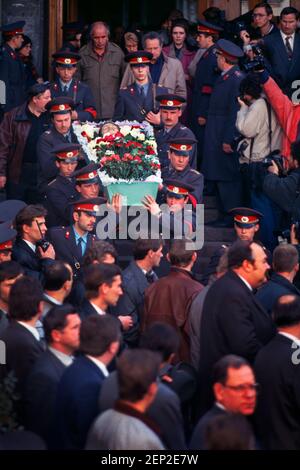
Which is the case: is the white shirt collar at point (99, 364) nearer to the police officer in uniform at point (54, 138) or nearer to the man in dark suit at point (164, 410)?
the man in dark suit at point (164, 410)

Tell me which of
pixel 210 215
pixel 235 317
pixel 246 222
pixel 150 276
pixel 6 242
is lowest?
pixel 210 215

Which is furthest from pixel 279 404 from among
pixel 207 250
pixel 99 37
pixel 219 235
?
pixel 99 37

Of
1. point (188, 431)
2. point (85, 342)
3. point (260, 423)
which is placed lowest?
point (188, 431)

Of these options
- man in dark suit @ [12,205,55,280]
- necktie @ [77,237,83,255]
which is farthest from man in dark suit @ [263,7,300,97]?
man in dark suit @ [12,205,55,280]

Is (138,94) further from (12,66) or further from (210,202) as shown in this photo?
(12,66)

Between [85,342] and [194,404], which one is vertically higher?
[85,342]

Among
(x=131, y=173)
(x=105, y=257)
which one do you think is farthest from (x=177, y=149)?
(x=105, y=257)

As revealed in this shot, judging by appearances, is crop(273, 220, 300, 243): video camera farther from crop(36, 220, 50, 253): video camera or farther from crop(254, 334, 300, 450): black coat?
crop(254, 334, 300, 450): black coat

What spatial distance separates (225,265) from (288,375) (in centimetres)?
172

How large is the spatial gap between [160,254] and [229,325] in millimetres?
1865

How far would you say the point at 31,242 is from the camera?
12.7 metres

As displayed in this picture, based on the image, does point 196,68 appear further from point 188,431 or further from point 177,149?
point 188,431

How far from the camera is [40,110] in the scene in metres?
15.2

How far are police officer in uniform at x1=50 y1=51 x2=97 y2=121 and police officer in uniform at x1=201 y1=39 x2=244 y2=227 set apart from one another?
4.61 feet
